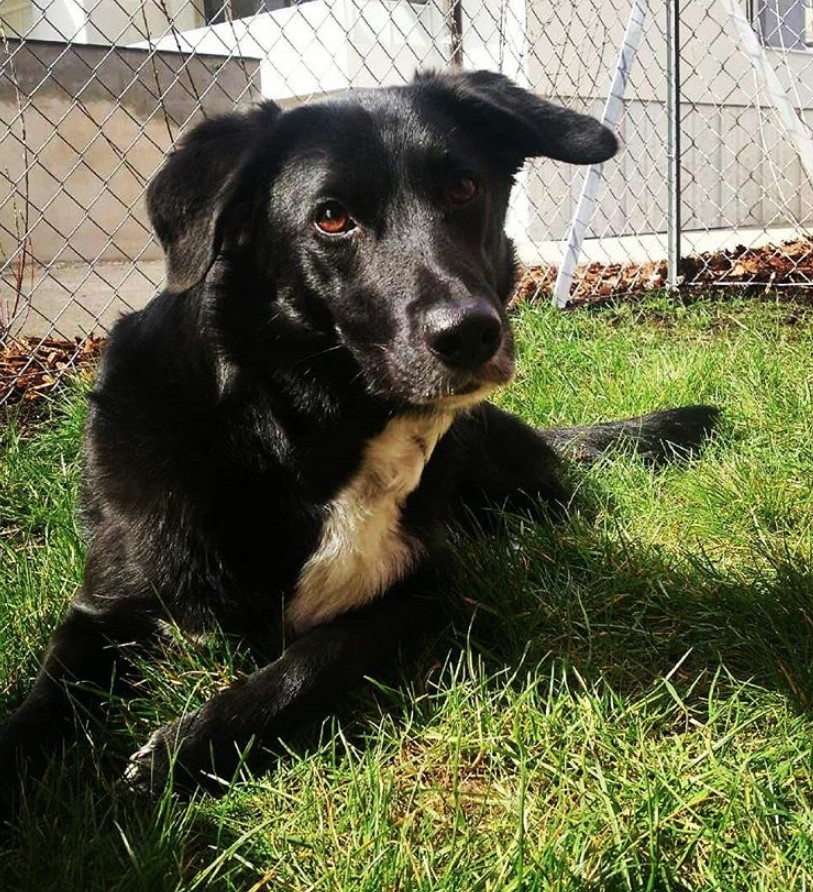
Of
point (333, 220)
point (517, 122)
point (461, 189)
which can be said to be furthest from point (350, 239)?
point (517, 122)

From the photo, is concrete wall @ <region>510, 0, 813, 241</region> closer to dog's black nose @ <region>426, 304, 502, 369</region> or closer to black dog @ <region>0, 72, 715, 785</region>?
black dog @ <region>0, 72, 715, 785</region>

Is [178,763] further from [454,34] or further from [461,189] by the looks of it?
[454,34]

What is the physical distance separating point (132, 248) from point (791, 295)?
4.44 meters

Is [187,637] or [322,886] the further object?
[187,637]

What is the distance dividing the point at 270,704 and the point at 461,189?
940mm

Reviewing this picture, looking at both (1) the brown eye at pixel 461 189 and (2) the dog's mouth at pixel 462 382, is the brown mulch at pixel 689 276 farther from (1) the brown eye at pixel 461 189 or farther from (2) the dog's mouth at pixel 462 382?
(2) the dog's mouth at pixel 462 382

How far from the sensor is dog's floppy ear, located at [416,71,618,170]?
176 cm

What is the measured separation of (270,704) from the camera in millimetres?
1500

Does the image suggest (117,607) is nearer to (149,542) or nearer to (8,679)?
(149,542)

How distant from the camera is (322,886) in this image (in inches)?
46.0

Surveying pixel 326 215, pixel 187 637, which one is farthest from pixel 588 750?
pixel 326 215

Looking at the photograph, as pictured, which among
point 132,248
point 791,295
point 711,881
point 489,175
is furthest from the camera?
point 132,248

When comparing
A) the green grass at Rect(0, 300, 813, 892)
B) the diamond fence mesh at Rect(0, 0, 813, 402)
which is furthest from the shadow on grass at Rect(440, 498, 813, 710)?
the diamond fence mesh at Rect(0, 0, 813, 402)

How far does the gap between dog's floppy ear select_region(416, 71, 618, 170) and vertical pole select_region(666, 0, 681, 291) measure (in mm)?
3223
